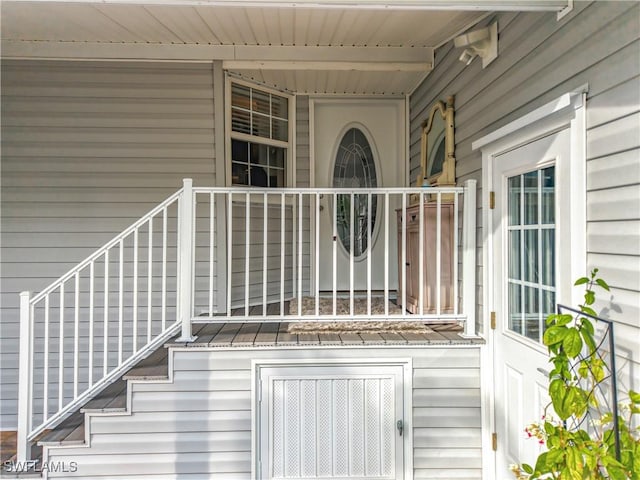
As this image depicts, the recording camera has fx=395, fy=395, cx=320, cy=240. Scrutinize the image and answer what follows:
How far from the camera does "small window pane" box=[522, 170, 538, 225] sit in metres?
2.08

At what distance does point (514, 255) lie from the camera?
2.30m

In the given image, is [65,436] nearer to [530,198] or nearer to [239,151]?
[239,151]

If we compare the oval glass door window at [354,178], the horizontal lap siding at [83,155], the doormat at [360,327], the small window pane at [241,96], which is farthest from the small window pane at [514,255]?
the small window pane at [241,96]

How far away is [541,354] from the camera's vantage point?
79.0 inches

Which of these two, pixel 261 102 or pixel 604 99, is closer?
pixel 604 99

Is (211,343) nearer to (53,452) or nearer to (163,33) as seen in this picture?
(53,452)

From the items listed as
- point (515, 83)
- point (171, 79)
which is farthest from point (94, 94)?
point (515, 83)

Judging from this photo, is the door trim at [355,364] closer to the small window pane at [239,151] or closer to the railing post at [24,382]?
the railing post at [24,382]

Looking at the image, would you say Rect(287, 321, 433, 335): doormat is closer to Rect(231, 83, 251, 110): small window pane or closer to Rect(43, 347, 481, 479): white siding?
Rect(43, 347, 481, 479): white siding

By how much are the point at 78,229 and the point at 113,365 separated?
122 cm

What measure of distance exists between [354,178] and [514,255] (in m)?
2.15

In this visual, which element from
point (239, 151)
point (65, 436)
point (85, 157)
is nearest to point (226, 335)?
point (65, 436)
